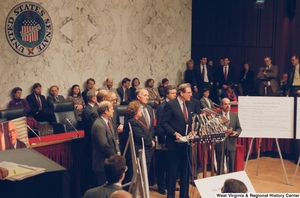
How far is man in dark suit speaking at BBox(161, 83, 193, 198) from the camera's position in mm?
6676

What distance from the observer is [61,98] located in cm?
1127

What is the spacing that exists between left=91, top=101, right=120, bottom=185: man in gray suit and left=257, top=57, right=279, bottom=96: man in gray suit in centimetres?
875

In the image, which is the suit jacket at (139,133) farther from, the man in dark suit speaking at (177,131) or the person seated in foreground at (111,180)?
the person seated in foreground at (111,180)

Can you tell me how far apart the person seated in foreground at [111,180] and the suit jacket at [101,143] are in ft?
5.52

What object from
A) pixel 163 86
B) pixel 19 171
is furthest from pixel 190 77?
pixel 19 171

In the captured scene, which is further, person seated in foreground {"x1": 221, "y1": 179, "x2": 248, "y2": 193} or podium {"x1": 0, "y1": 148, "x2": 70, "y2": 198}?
person seated in foreground {"x1": 221, "y1": 179, "x2": 248, "y2": 193}

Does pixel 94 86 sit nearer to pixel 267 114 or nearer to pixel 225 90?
pixel 225 90

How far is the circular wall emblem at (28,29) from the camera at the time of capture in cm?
1052

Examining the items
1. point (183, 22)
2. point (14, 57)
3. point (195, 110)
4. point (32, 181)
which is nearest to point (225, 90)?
point (183, 22)

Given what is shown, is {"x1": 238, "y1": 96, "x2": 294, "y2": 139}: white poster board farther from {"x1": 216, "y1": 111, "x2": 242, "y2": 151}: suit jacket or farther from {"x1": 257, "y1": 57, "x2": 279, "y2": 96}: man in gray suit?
{"x1": 257, "y1": 57, "x2": 279, "y2": 96}: man in gray suit

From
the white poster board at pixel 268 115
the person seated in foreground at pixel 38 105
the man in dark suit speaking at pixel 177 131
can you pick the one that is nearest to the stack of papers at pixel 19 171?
the man in dark suit speaking at pixel 177 131

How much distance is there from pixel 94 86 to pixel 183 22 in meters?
3.80

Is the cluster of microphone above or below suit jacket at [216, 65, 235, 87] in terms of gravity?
below

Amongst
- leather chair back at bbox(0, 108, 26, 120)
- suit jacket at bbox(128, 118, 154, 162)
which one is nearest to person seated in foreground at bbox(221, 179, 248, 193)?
suit jacket at bbox(128, 118, 154, 162)
